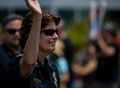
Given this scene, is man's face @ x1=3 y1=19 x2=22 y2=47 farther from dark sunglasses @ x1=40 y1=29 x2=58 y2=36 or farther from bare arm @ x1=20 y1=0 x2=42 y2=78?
bare arm @ x1=20 y1=0 x2=42 y2=78

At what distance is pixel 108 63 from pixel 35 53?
656cm

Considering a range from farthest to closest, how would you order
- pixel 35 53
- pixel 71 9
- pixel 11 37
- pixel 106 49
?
pixel 71 9
pixel 106 49
pixel 11 37
pixel 35 53

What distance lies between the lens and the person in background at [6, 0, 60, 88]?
467 centimetres

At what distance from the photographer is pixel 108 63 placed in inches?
440

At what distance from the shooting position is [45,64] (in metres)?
5.18

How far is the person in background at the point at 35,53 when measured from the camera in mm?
4668

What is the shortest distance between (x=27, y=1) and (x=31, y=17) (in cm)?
47

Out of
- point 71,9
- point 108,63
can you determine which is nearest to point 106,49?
point 108,63

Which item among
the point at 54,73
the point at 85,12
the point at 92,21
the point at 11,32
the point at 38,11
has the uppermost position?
the point at 38,11

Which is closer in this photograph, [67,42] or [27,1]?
[27,1]

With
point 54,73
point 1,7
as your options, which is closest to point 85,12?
point 1,7

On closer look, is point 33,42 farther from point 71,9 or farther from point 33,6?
point 71,9

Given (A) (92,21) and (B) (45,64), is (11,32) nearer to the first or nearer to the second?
(B) (45,64)

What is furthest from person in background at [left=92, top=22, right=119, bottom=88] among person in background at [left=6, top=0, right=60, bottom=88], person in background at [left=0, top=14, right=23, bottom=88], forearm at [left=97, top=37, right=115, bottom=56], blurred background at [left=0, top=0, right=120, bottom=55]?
blurred background at [left=0, top=0, right=120, bottom=55]
